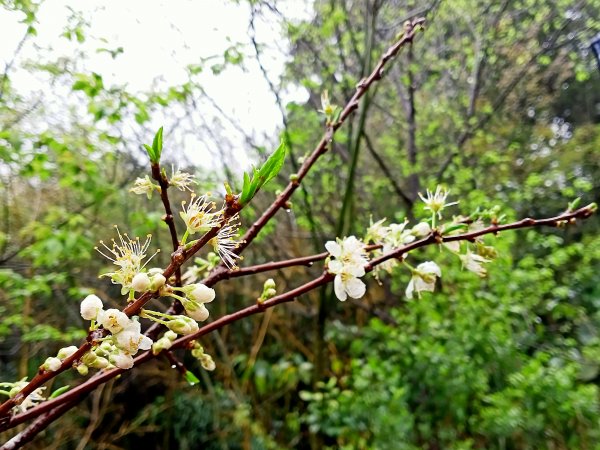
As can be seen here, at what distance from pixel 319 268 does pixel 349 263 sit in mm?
2512

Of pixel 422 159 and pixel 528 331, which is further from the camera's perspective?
pixel 422 159

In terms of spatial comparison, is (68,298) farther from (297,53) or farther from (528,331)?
(528,331)

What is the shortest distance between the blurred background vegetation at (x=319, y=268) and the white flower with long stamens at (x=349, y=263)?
1.26 m

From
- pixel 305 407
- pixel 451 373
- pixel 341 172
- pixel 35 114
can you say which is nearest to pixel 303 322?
pixel 305 407

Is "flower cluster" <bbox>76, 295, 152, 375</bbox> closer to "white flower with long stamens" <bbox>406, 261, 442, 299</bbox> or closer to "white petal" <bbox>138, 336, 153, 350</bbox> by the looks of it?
"white petal" <bbox>138, 336, 153, 350</bbox>

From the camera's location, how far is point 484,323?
245 centimetres

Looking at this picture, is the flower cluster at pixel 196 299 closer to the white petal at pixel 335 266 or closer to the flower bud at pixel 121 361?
the flower bud at pixel 121 361

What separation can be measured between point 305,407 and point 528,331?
1.44 meters

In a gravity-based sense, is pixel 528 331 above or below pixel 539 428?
above

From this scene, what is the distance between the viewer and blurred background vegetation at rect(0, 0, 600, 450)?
2016mm

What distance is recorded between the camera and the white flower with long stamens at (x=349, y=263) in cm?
54

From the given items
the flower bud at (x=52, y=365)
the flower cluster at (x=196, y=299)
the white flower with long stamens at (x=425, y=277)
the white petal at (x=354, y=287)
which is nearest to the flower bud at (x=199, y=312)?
the flower cluster at (x=196, y=299)

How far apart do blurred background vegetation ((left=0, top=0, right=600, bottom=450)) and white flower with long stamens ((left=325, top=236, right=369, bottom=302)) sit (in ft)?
4.14

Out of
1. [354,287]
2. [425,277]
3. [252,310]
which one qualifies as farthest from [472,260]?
[252,310]
